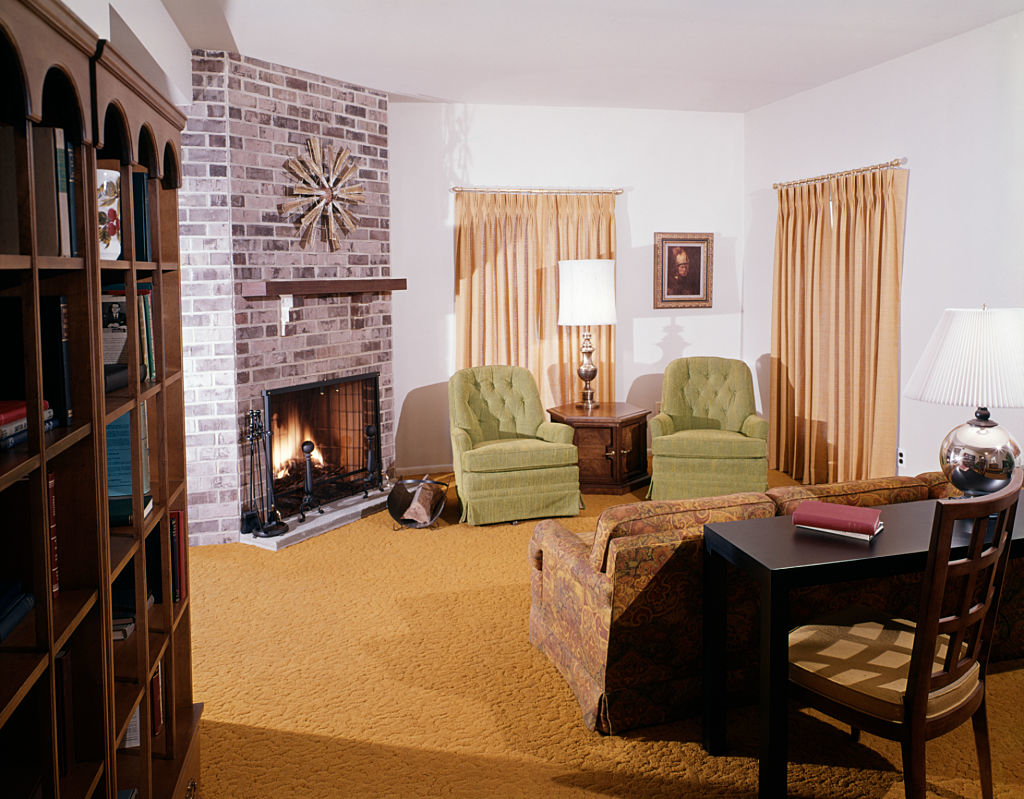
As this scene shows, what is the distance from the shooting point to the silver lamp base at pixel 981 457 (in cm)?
268

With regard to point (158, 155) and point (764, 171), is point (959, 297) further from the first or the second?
point (158, 155)

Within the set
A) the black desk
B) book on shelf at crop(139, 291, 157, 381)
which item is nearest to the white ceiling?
book on shelf at crop(139, 291, 157, 381)

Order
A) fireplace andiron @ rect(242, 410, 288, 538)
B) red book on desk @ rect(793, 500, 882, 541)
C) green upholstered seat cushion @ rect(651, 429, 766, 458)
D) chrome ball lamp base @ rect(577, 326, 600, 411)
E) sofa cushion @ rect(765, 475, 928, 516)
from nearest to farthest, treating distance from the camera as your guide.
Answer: red book on desk @ rect(793, 500, 882, 541) → sofa cushion @ rect(765, 475, 928, 516) → fireplace andiron @ rect(242, 410, 288, 538) → green upholstered seat cushion @ rect(651, 429, 766, 458) → chrome ball lamp base @ rect(577, 326, 600, 411)

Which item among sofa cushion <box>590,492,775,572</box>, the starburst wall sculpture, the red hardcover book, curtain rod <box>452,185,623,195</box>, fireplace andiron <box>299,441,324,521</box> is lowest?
fireplace andiron <box>299,441,324,521</box>

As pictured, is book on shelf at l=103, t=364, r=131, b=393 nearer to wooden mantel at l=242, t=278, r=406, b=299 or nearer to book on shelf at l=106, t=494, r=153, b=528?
book on shelf at l=106, t=494, r=153, b=528

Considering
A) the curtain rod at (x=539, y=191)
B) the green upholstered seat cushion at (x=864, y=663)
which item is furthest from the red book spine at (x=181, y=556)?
the curtain rod at (x=539, y=191)

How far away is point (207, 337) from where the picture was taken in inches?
181

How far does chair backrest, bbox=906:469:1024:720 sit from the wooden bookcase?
1796mm

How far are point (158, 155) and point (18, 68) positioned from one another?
76 cm

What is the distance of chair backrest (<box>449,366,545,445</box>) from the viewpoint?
17.7 ft

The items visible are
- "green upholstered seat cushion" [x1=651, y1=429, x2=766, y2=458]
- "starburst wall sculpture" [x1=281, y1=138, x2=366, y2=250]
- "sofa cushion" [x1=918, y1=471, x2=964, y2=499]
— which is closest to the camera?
"sofa cushion" [x1=918, y1=471, x2=964, y2=499]

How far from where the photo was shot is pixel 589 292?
19.0ft

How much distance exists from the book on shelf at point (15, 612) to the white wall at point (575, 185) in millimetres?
4902

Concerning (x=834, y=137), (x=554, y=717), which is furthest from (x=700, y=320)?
(x=554, y=717)
